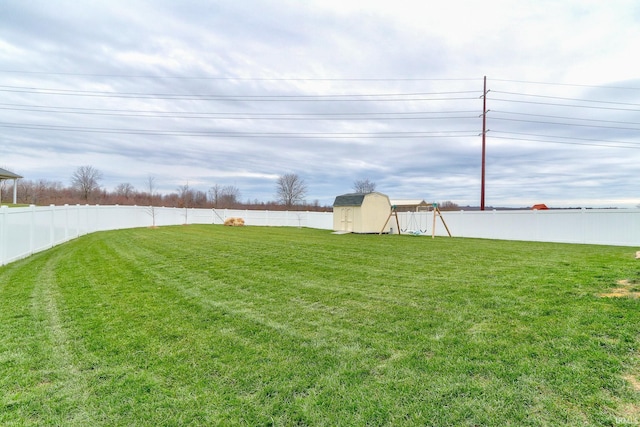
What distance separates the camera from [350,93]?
1878 cm

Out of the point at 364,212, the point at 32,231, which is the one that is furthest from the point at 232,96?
the point at 32,231

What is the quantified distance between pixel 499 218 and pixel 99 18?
1752cm

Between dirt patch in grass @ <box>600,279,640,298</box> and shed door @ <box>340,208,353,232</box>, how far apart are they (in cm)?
1498

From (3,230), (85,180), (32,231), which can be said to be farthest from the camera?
(85,180)

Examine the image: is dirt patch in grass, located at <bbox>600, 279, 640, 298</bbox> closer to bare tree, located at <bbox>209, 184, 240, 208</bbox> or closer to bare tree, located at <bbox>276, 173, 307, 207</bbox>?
bare tree, located at <bbox>209, 184, 240, 208</bbox>

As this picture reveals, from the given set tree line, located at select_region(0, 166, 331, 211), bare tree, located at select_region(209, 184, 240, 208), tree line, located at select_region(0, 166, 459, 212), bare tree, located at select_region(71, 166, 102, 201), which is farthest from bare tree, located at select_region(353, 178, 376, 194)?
bare tree, located at select_region(71, 166, 102, 201)

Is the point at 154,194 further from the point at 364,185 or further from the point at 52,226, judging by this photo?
the point at 52,226

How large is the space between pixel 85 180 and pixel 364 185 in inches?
1409

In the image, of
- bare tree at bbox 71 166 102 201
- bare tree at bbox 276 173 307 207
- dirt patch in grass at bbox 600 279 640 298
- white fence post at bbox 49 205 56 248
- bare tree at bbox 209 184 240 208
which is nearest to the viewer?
dirt patch in grass at bbox 600 279 640 298

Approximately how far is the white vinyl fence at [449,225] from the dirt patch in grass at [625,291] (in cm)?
903

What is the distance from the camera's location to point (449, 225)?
16672 millimetres

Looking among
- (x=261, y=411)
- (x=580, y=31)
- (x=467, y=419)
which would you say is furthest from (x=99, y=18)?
(x=580, y=31)

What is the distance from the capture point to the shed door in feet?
62.8

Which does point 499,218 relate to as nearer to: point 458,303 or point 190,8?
point 458,303
